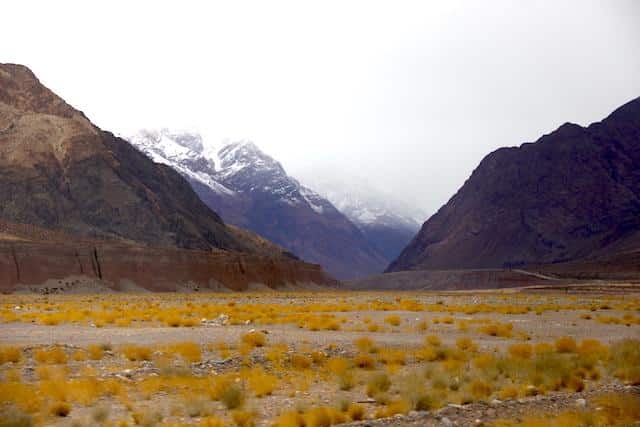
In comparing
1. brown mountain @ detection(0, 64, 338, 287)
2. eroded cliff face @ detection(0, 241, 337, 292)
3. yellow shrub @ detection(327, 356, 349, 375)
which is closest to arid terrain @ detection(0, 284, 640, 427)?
yellow shrub @ detection(327, 356, 349, 375)

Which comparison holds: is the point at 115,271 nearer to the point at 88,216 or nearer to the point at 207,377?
the point at 88,216

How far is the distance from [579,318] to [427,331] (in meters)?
12.8

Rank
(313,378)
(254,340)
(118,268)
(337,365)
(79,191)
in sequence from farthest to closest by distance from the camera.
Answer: (79,191), (118,268), (254,340), (337,365), (313,378)

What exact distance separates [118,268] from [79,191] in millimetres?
34033

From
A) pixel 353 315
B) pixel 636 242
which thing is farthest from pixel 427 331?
pixel 636 242

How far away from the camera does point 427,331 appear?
28125 millimetres

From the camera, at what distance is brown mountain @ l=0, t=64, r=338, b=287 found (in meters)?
100

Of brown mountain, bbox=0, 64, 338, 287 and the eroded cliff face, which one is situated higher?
brown mountain, bbox=0, 64, 338, 287

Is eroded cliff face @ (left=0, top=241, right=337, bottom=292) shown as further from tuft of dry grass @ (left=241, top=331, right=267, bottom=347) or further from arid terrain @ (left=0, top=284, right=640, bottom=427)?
tuft of dry grass @ (left=241, top=331, right=267, bottom=347)

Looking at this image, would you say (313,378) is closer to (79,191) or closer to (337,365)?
(337,365)

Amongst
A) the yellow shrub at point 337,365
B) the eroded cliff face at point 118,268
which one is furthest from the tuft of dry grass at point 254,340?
the eroded cliff face at point 118,268

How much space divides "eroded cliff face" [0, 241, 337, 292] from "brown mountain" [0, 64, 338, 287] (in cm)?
37

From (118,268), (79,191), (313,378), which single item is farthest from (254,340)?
(79,191)

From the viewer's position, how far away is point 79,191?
373 ft
